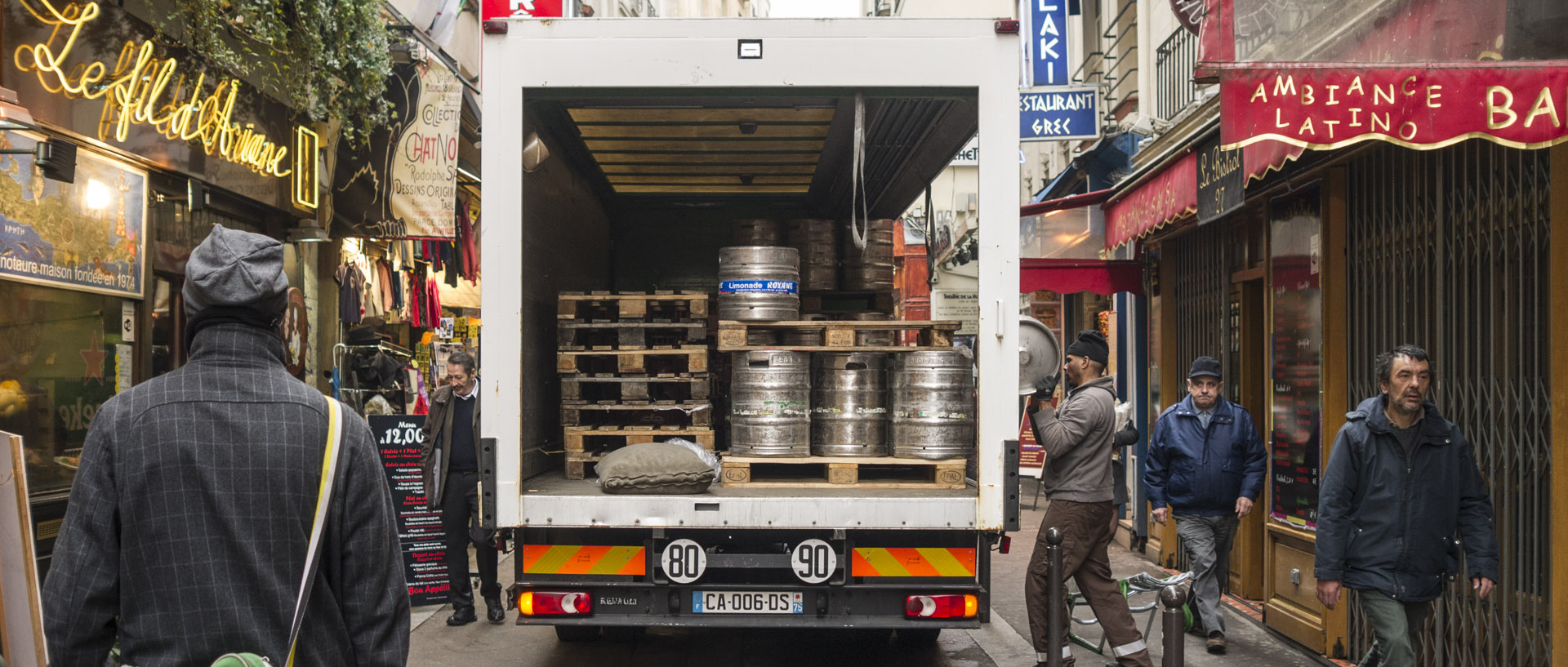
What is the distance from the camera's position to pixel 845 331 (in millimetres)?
5949

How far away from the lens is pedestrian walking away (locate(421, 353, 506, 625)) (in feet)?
26.6

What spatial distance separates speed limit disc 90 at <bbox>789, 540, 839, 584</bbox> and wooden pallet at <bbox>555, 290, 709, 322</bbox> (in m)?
1.77

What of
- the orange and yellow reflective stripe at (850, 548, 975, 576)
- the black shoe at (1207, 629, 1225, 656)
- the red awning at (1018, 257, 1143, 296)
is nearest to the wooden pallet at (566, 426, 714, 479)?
the orange and yellow reflective stripe at (850, 548, 975, 576)

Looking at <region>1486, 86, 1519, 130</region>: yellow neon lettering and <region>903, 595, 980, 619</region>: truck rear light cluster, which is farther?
<region>903, 595, 980, 619</region>: truck rear light cluster

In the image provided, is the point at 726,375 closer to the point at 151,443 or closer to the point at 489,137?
the point at 489,137

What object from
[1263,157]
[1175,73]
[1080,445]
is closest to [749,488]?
[1080,445]

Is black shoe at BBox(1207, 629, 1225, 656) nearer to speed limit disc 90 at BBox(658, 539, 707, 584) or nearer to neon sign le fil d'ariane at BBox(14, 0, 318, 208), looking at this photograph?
speed limit disc 90 at BBox(658, 539, 707, 584)

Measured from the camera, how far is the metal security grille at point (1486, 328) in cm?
534

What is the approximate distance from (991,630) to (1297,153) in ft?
13.4

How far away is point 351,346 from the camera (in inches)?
441

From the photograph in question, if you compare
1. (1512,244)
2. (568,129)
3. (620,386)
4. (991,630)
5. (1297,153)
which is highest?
(568,129)

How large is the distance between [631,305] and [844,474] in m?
1.56

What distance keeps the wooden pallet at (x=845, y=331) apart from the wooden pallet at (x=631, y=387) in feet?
1.52

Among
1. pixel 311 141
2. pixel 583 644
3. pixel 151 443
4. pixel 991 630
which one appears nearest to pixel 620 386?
pixel 583 644
